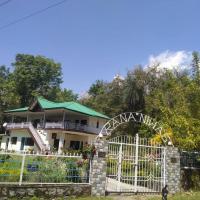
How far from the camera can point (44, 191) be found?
10.9 meters

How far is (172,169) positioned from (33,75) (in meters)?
47.6

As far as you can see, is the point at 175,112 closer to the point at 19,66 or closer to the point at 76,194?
the point at 76,194

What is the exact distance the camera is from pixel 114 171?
42.0 feet

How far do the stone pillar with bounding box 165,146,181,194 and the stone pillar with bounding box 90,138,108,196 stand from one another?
3.27m

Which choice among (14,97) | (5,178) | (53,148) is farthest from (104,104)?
(5,178)

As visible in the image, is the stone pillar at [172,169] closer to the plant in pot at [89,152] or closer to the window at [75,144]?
the plant in pot at [89,152]

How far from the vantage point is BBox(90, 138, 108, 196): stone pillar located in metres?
11.9

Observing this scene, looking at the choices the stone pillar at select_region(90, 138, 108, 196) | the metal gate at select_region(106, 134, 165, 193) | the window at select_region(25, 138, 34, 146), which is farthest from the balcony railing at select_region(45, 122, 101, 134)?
the stone pillar at select_region(90, 138, 108, 196)

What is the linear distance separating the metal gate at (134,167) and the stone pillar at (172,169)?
0.19 m

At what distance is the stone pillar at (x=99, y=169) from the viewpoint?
39.0 ft

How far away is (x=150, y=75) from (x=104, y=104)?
8.19 meters

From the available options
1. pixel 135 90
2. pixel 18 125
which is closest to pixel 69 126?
pixel 18 125

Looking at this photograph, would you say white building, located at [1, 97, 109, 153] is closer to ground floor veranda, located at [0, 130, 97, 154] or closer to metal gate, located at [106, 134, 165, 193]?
ground floor veranda, located at [0, 130, 97, 154]

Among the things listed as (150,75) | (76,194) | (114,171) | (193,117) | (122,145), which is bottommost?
(76,194)
